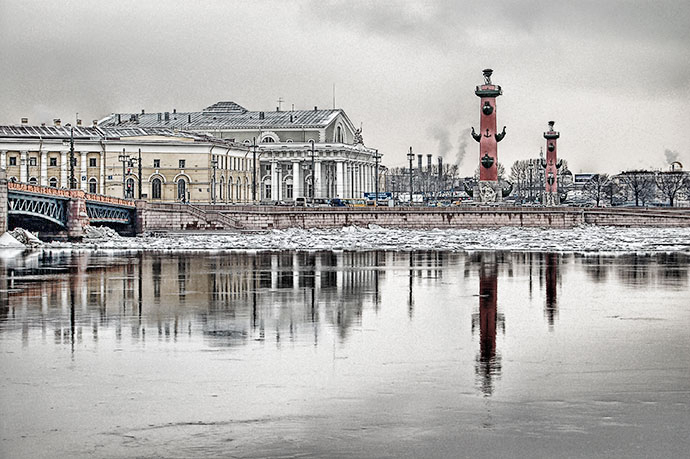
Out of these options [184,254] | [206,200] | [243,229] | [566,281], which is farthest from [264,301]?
[206,200]

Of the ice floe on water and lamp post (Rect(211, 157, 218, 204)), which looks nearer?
the ice floe on water

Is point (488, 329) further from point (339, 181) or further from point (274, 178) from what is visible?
point (274, 178)

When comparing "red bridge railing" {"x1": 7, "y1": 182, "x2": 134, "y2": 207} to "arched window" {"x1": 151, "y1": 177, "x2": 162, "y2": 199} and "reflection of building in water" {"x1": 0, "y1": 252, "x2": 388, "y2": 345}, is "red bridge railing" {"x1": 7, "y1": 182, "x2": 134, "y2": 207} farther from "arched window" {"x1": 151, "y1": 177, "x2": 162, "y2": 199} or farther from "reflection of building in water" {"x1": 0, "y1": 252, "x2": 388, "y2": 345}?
"arched window" {"x1": 151, "y1": 177, "x2": 162, "y2": 199}

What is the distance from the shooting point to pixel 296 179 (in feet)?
489

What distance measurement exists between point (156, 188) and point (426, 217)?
125 ft

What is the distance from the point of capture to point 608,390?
632 inches

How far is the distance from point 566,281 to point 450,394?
20652mm

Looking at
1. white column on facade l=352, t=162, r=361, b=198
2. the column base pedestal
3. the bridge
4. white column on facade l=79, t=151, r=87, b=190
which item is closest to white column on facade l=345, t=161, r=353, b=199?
white column on facade l=352, t=162, r=361, b=198

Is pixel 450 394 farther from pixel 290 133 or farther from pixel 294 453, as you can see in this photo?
pixel 290 133

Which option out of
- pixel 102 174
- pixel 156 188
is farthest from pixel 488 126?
pixel 102 174

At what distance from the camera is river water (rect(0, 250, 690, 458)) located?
13.3 meters

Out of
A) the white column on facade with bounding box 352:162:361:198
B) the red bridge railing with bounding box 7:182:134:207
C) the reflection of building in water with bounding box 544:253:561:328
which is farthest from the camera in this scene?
the white column on facade with bounding box 352:162:361:198

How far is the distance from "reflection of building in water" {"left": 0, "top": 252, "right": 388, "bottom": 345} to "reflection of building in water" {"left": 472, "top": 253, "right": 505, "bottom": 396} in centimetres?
265

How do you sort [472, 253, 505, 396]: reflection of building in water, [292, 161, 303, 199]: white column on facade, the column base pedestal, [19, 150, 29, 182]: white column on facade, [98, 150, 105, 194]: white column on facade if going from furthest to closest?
[292, 161, 303, 199]: white column on facade, [98, 150, 105, 194]: white column on facade, [19, 150, 29, 182]: white column on facade, the column base pedestal, [472, 253, 505, 396]: reflection of building in water
